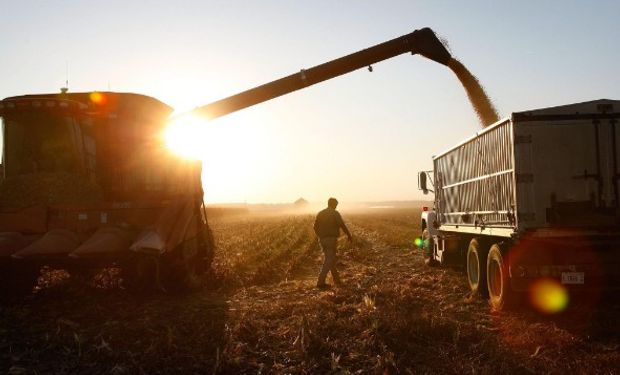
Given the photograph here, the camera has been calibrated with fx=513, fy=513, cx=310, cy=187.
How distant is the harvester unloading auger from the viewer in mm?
9305

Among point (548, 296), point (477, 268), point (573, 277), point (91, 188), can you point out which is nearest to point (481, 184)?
point (477, 268)

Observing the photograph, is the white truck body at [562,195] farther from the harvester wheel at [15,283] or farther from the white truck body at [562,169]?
the harvester wheel at [15,283]

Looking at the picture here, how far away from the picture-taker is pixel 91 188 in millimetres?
10469

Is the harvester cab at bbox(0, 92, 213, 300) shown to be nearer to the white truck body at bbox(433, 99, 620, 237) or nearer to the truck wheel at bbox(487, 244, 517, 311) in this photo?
the truck wheel at bbox(487, 244, 517, 311)

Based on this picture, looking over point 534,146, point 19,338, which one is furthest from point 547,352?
point 19,338

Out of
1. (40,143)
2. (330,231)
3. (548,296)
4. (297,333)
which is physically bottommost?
(297,333)

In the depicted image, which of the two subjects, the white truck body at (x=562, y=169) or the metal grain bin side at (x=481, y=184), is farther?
the metal grain bin side at (x=481, y=184)

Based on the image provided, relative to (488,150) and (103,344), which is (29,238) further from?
(488,150)

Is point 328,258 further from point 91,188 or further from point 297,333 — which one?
point 91,188

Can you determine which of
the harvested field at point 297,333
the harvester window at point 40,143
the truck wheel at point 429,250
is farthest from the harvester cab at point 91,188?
the truck wheel at point 429,250

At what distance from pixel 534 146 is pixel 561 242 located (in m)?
1.56

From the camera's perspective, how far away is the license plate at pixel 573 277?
807 cm

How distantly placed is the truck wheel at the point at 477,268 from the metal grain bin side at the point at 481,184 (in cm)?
41

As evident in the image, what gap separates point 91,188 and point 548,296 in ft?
28.9
